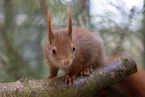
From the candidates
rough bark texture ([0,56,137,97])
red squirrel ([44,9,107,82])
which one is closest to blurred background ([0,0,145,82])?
red squirrel ([44,9,107,82])

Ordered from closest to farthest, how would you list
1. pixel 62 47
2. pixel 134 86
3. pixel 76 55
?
1. pixel 62 47
2. pixel 76 55
3. pixel 134 86

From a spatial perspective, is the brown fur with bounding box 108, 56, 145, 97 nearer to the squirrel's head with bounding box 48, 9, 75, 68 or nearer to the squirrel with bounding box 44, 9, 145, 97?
the squirrel with bounding box 44, 9, 145, 97

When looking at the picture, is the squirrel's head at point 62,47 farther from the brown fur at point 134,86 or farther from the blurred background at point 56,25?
the brown fur at point 134,86

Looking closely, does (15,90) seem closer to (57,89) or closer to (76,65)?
(57,89)

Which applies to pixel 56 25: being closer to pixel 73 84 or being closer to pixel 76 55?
pixel 76 55

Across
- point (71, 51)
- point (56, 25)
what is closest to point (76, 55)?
point (71, 51)

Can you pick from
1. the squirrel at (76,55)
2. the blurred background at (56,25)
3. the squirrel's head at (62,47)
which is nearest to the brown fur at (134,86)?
the squirrel at (76,55)
